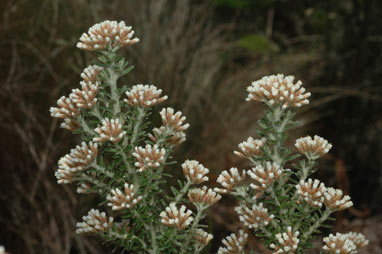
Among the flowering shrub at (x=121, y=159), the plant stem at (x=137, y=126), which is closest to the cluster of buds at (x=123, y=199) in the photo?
the flowering shrub at (x=121, y=159)

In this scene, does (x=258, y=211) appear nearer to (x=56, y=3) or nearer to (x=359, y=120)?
(x=56, y=3)

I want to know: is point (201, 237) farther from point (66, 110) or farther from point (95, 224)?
point (66, 110)

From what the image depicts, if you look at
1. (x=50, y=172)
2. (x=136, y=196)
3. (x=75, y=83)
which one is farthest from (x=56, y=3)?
(x=136, y=196)

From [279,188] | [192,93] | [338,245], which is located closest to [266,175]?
[279,188]

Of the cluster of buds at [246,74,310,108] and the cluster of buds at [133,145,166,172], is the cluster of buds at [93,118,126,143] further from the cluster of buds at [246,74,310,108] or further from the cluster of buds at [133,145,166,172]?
the cluster of buds at [246,74,310,108]

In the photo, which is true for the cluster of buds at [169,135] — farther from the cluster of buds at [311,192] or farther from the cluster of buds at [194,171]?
the cluster of buds at [311,192]

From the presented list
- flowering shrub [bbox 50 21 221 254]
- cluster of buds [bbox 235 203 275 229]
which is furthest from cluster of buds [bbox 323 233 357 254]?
flowering shrub [bbox 50 21 221 254]
